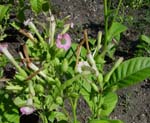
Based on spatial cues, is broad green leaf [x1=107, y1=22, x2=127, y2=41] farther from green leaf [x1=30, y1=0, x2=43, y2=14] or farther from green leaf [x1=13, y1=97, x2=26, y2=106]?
green leaf [x1=13, y1=97, x2=26, y2=106]

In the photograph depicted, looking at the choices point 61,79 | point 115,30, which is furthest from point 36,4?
point 61,79

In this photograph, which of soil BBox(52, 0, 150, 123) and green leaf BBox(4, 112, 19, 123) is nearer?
green leaf BBox(4, 112, 19, 123)

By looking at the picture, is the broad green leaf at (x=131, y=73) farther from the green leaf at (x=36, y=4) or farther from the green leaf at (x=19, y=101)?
the green leaf at (x=36, y=4)

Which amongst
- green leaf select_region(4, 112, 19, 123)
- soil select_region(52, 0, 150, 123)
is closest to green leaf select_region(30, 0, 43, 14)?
soil select_region(52, 0, 150, 123)

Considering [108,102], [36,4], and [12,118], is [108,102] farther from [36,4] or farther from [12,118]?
[36,4]

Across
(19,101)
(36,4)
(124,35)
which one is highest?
(36,4)

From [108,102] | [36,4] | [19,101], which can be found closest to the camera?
[19,101]

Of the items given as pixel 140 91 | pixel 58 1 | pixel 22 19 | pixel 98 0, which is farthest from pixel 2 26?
pixel 140 91
